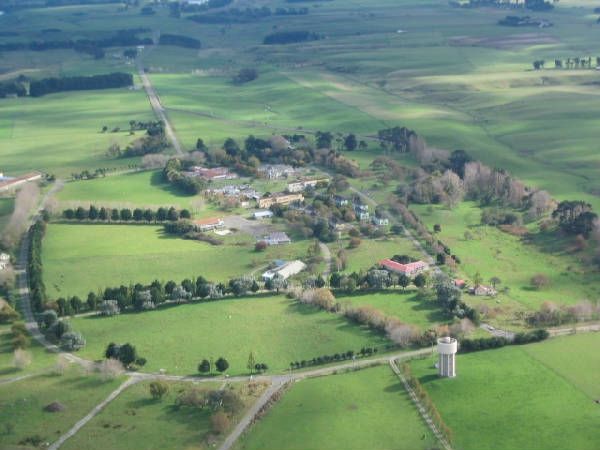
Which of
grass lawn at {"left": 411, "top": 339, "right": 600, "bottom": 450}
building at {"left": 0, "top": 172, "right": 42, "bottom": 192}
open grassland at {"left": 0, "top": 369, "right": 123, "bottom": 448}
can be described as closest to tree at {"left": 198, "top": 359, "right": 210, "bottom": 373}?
open grassland at {"left": 0, "top": 369, "right": 123, "bottom": 448}

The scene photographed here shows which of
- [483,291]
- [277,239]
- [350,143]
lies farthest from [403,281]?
[350,143]

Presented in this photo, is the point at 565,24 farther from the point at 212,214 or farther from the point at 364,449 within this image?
the point at 364,449

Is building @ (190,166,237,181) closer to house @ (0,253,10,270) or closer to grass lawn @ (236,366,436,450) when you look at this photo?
house @ (0,253,10,270)

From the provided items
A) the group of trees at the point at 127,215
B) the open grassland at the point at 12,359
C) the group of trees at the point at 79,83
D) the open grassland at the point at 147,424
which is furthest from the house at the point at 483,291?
the group of trees at the point at 79,83

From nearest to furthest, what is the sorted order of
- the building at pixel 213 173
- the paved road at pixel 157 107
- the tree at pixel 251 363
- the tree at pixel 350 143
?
the tree at pixel 251 363 → the building at pixel 213 173 → the tree at pixel 350 143 → the paved road at pixel 157 107

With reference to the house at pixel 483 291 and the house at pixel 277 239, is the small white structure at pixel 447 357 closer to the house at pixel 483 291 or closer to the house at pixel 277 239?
the house at pixel 483 291
